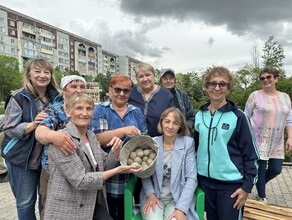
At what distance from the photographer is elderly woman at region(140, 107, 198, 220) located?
2459 mm

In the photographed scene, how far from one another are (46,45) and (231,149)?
7148 cm

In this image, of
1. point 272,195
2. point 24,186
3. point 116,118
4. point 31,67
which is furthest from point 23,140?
point 272,195

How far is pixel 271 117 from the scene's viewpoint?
3.85 metres

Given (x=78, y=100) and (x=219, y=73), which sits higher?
(x=219, y=73)

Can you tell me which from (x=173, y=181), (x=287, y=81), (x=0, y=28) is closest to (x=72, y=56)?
(x=0, y=28)

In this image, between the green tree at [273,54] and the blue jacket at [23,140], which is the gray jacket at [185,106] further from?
the green tree at [273,54]

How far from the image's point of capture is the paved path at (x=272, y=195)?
171 inches

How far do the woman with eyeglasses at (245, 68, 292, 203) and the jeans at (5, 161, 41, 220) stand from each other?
335 cm

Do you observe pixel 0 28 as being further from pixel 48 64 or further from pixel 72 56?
pixel 48 64

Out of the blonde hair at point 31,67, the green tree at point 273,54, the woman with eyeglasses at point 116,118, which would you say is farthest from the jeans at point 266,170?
the green tree at point 273,54

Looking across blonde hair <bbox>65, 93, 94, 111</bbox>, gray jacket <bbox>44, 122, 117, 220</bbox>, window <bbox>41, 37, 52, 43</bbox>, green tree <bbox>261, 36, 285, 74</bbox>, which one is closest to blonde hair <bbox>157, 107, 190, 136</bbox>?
blonde hair <bbox>65, 93, 94, 111</bbox>

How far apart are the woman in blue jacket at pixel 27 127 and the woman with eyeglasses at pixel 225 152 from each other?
1.68 metres

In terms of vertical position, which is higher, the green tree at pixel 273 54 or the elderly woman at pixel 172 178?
the green tree at pixel 273 54

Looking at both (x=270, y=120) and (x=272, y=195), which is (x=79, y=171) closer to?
(x=270, y=120)
